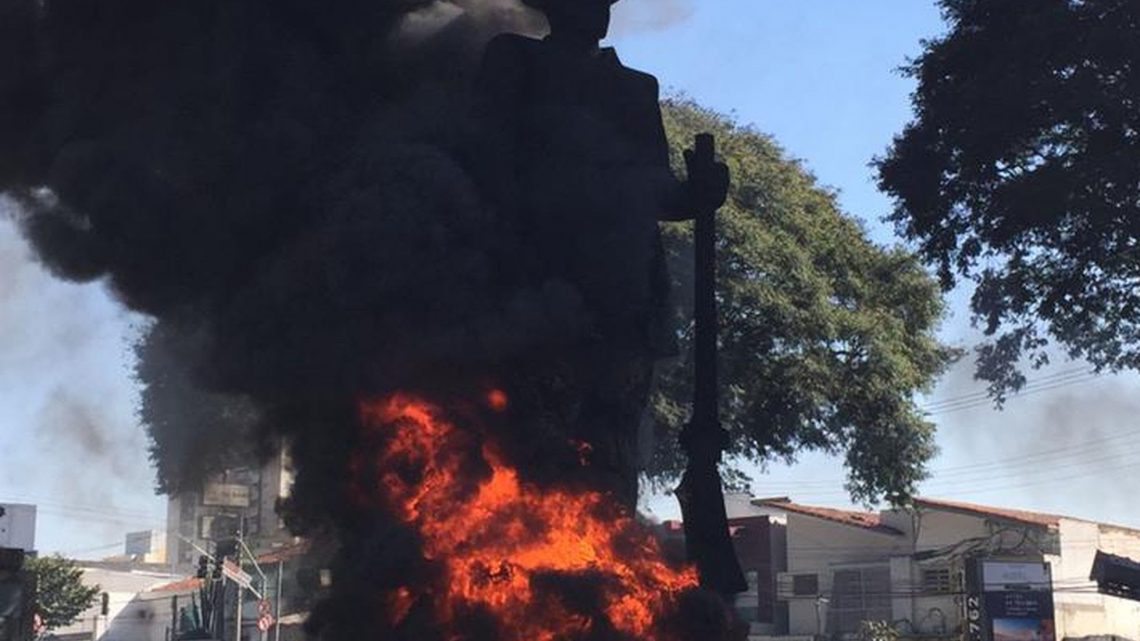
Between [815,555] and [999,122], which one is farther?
[815,555]

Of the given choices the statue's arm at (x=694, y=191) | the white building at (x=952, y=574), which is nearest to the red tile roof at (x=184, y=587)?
the white building at (x=952, y=574)

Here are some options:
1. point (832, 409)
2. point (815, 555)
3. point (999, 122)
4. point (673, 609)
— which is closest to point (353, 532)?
point (673, 609)

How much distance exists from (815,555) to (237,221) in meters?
36.1

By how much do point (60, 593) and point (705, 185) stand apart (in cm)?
→ 4742

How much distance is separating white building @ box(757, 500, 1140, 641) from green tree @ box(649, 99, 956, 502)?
13.4m

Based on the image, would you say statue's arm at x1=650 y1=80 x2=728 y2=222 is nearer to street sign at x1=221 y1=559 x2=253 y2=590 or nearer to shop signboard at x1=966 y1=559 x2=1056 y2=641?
street sign at x1=221 y1=559 x2=253 y2=590

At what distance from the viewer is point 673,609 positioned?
1228 cm

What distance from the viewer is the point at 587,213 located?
13.7 meters

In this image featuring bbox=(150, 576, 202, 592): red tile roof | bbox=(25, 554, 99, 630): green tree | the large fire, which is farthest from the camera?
bbox=(150, 576, 202, 592): red tile roof

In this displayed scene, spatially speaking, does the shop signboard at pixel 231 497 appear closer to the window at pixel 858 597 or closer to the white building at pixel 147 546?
the window at pixel 858 597

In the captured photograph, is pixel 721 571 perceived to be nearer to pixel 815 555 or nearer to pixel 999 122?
pixel 999 122

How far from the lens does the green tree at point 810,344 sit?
90.1 ft

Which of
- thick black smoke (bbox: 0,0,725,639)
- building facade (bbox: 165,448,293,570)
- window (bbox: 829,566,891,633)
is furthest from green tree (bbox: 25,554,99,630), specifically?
thick black smoke (bbox: 0,0,725,639)

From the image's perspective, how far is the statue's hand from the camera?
48.1 ft
